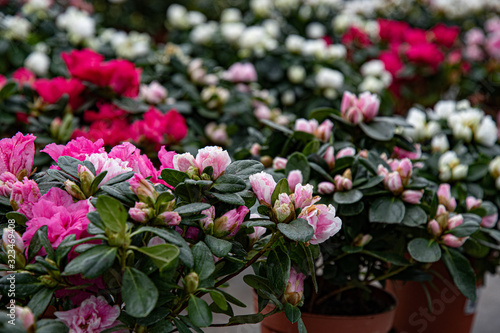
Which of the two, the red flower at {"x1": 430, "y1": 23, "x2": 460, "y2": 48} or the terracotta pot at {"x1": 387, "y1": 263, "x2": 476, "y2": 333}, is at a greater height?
the red flower at {"x1": 430, "y1": 23, "x2": 460, "y2": 48}

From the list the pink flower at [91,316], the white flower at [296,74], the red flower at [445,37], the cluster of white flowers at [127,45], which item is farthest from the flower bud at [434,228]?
the red flower at [445,37]

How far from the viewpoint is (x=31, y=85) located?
1486mm

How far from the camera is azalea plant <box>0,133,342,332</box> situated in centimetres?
61

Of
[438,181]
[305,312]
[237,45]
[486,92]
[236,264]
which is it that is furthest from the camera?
[486,92]

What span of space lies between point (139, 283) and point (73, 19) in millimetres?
1683

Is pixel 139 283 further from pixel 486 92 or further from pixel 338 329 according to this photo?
pixel 486 92

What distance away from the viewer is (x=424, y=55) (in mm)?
2426

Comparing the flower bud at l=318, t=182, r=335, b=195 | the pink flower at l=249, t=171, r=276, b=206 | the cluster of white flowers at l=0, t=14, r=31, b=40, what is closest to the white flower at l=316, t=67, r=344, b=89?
the flower bud at l=318, t=182, r=335, b=195

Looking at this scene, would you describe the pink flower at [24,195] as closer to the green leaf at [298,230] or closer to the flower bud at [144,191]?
the flower bud at [144,191]

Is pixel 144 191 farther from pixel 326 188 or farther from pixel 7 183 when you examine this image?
pixel 326 188

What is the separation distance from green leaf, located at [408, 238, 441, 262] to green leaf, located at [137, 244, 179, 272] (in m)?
0.50

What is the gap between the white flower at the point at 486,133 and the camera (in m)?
1.37

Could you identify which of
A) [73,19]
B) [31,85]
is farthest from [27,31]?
[31,85]

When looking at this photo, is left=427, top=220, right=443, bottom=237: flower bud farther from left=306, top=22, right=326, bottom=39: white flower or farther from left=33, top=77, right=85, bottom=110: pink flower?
left=306, top=22, right=326, bottom=39: white flower
